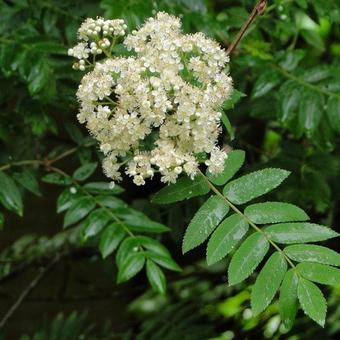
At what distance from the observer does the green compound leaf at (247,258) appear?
1.45m

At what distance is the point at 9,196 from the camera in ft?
6.80

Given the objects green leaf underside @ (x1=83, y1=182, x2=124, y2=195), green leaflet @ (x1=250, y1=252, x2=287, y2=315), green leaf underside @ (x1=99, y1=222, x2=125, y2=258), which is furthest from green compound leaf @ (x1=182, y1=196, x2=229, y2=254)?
green leaf underside @ (x1=83, y1=182, x2=124, y2=195)

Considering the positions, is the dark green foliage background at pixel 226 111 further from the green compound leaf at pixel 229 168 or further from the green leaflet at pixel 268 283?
the green leaflet at pixel 268 283

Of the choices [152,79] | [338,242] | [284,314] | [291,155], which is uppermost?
[152,79]

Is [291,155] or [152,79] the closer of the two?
[152,79]

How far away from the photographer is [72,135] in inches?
95.0

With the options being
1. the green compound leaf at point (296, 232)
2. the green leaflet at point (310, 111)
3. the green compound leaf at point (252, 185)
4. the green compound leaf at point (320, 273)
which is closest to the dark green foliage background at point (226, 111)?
the green leaflet at point (310, 111)

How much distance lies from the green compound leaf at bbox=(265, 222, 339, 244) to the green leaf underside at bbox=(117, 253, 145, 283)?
1.47ft

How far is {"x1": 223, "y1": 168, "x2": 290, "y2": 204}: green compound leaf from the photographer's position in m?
1.56

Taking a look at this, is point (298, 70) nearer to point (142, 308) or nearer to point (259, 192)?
point (259, 192)

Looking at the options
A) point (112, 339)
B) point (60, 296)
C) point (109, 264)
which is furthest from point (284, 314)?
point (60, 296)

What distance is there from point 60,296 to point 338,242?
3.95 ft

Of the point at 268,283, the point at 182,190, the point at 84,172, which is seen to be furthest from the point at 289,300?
the point at 84,172

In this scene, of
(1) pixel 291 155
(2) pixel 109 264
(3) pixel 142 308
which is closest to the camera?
(1) pixel 291 155
